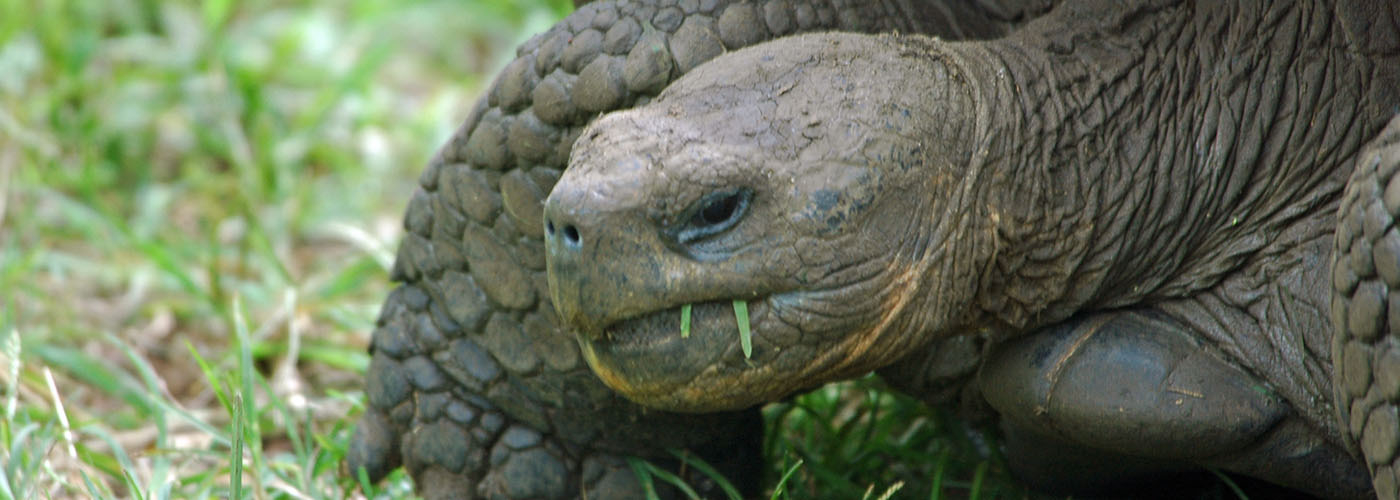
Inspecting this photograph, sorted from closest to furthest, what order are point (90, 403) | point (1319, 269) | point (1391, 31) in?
point (1319, 269) < point (1391, 31) < point (90, 403)

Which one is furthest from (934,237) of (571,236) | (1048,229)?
(571,236)

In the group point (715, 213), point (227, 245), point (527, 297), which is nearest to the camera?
point (715, 213)

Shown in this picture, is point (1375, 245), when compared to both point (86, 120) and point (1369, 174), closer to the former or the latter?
point (1369, 174)

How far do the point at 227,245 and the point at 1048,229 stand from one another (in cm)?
308

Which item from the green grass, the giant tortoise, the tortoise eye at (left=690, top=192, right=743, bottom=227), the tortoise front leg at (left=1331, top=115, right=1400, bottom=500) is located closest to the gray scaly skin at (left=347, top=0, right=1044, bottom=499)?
the giant tortoise

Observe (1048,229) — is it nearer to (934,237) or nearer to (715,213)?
(934,237)

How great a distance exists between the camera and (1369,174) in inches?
79.3

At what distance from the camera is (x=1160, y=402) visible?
2.30m

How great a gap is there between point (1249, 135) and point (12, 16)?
169 inches

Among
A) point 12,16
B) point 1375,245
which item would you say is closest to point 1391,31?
point 1375,245

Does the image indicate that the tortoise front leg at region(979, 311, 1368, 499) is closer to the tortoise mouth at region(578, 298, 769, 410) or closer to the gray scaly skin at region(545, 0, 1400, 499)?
the gray scaly skin at region(545, 0, 1400, 499)

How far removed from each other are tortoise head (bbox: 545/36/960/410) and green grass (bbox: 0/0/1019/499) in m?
0.50

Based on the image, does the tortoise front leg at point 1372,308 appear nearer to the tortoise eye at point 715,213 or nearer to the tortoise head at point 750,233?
the tortoise head at point 750,233

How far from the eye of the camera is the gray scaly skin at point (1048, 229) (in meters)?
2.06
